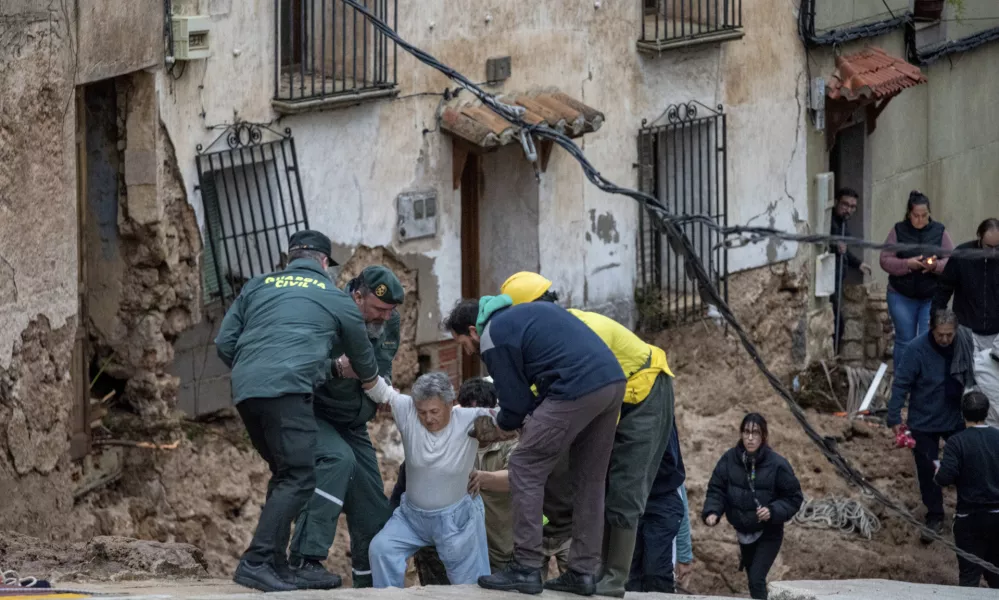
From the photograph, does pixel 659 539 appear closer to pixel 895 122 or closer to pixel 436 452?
pixel 436 452

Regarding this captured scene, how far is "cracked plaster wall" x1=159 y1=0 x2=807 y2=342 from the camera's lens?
1107 cm

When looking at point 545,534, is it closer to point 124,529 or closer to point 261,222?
point 124,529

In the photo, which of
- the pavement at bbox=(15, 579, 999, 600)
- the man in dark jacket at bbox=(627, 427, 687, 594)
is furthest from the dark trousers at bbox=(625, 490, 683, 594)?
the pavement at bbox=(15, 579, 999, 600)

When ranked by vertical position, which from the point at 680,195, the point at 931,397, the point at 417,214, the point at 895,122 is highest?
the point at 895,122

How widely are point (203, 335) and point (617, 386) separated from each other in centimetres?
416

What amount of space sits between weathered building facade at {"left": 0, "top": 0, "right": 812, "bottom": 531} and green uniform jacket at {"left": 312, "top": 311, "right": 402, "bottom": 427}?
1.73m

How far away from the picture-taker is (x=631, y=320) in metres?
14.2

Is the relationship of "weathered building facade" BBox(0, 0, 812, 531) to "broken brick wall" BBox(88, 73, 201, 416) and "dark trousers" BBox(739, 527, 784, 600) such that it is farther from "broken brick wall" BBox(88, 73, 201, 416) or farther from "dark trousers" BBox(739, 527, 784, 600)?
"dark trousers" BBox(739, 527, 784, 600)

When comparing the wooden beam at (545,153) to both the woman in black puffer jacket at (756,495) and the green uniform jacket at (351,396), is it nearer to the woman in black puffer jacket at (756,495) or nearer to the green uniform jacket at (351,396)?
the woman in black puffer jacket at (756,495)

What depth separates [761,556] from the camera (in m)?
10.5

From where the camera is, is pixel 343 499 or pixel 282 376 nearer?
pixel 282 376

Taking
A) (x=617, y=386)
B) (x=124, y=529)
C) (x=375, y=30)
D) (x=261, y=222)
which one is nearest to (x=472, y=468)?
(x=617, y=386)

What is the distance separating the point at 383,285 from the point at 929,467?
5.54 metres

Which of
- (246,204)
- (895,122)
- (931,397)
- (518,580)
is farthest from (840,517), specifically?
(518,580)
